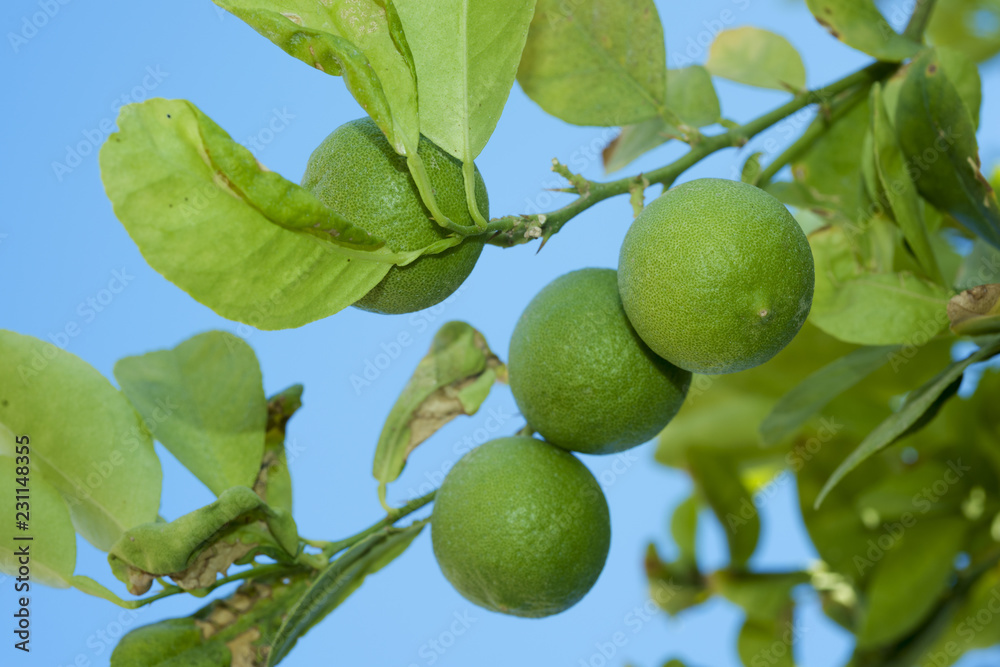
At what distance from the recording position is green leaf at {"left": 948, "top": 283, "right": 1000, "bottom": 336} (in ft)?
3.15

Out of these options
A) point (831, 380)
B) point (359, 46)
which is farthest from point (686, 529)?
point (359, 46)

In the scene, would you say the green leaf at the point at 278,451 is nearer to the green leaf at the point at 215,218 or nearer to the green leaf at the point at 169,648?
the green leaf at the point at 169,648

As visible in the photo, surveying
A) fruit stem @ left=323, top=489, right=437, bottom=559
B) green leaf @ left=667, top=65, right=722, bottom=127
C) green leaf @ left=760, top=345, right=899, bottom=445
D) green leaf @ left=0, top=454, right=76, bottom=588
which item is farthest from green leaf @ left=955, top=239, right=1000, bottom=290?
green leaf @ left=0, top=454, right=76, bottom=588

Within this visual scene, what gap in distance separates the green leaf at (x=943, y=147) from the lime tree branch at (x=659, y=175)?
0.42 feet

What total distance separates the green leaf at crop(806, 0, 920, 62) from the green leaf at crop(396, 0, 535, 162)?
22.4 inches

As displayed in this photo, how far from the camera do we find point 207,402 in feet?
3.71

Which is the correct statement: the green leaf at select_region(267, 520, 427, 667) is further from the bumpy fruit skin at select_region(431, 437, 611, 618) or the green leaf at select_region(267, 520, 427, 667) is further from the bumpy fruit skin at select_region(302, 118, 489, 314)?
the bumpy fruit skin at select_region(302, 118, 489, 314)

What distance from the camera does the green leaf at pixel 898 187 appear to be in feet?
3.75

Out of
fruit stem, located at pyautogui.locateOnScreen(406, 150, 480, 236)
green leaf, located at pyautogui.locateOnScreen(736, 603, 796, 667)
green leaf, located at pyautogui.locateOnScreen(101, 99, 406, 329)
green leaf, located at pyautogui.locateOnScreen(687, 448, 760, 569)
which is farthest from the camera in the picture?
green leaf, located at pyautogui.locateOnScreen(687, 448, 760, 569)

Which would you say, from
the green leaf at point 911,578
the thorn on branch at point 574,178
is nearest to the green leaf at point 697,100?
the thorn on branch at point 574,178

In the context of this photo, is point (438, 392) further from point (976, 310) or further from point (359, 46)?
point (976, 310)

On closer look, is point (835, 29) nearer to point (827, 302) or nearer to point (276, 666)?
point (827, 302)

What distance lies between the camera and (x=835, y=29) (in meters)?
1.23

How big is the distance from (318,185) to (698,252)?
0.41 m
